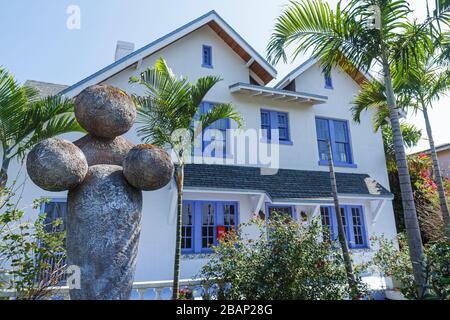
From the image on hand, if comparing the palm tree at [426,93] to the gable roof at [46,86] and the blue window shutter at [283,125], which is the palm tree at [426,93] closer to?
the blue window shutter at [283,125]

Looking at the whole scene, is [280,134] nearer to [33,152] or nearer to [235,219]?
[235,219]

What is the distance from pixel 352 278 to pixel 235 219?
16.9 feet

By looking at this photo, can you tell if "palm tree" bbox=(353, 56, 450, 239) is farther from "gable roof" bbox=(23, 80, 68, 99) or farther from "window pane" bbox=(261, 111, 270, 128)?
"gable roof" bbox=(23, 80, 68, 99)

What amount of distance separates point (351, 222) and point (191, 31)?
30.2ft

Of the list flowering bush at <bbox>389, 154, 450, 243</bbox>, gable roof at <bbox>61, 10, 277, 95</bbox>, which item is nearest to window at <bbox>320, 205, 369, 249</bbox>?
flowering bush at <bbox>389, 154, 450, 243</bbox>

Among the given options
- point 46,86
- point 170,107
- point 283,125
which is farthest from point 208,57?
point 46,86

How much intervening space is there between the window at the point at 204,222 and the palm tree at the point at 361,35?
5.08 m

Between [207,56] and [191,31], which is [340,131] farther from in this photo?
[191,31]

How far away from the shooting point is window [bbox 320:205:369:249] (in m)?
11.5

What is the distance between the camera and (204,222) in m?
9.88

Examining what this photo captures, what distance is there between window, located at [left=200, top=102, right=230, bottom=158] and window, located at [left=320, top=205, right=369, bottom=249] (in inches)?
177

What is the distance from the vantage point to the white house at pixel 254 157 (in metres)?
9.23

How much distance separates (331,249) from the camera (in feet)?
17.7
